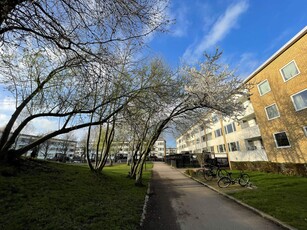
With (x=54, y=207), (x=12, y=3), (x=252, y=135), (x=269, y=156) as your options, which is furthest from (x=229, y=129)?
(x=12, y=3)

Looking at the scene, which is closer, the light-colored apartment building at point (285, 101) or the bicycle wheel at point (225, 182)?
the bicycle wheel at point (225, 182)

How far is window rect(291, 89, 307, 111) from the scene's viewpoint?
14.7 metres

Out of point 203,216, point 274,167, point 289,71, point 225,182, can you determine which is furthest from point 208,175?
point 289,71

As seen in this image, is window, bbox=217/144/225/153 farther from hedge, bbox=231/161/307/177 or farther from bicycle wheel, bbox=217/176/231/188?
bicycle wheel, bbox=217/176/231/188

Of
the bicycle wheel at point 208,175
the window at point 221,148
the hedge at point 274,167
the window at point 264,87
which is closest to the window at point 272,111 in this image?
the window at point 264,87

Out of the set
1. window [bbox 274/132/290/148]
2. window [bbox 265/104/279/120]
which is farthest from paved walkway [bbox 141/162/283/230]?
window [bbox 265/104/279/120]

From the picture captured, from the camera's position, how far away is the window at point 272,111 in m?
18.0

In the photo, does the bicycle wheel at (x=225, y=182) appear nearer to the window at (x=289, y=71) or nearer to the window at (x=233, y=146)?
the window at (x=289, y=71)

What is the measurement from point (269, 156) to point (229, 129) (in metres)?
10.4

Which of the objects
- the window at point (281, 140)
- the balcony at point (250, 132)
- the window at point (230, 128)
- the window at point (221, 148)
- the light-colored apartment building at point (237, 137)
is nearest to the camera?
the window at point (281, 140)

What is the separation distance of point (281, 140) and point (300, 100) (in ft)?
15.6

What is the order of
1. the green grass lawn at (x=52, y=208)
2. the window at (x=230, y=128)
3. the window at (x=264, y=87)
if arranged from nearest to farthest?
the green grass lawn at (x=52, y=208) < the window at (x=264, y=87) < the window at (x=230, y=128)

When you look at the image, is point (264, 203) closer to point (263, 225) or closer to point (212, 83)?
point (263, 225)

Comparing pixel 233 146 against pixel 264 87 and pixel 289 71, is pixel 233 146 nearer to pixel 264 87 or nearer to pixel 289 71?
pixel 264 87
